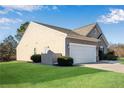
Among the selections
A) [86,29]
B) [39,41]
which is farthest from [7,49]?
[86,29]

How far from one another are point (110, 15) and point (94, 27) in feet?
15.5

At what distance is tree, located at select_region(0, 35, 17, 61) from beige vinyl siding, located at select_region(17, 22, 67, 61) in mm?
2155

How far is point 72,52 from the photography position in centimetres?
2259

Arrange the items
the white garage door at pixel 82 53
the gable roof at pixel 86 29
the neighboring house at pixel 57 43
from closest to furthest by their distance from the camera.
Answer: the neighboring house at pixel 57 43 → the white garage door at pixel 82 53 → the gable roof at pixel 86 29

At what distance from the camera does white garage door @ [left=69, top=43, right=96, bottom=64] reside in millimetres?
22844

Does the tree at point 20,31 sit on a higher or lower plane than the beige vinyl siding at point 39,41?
higher

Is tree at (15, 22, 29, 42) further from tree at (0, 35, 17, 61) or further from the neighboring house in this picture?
the neighboring house

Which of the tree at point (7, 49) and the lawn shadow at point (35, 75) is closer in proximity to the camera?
the lawn shadow at point (35, 75)

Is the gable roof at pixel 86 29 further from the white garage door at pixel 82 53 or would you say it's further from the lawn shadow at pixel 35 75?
the lawn shadow at pixel 35 75

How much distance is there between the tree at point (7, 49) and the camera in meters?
29.5

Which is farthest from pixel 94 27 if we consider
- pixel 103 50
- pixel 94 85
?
pixel 94 85

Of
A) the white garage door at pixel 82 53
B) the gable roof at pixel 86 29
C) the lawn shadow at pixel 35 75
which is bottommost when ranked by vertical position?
the lawn shadow at pixel 35 75

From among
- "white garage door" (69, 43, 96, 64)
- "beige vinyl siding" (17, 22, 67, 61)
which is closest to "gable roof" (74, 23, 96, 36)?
"white garage door" (69, 43, 96, 64)

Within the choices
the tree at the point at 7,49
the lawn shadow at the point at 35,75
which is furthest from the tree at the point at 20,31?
the lawn shadow at the point at 35,75
